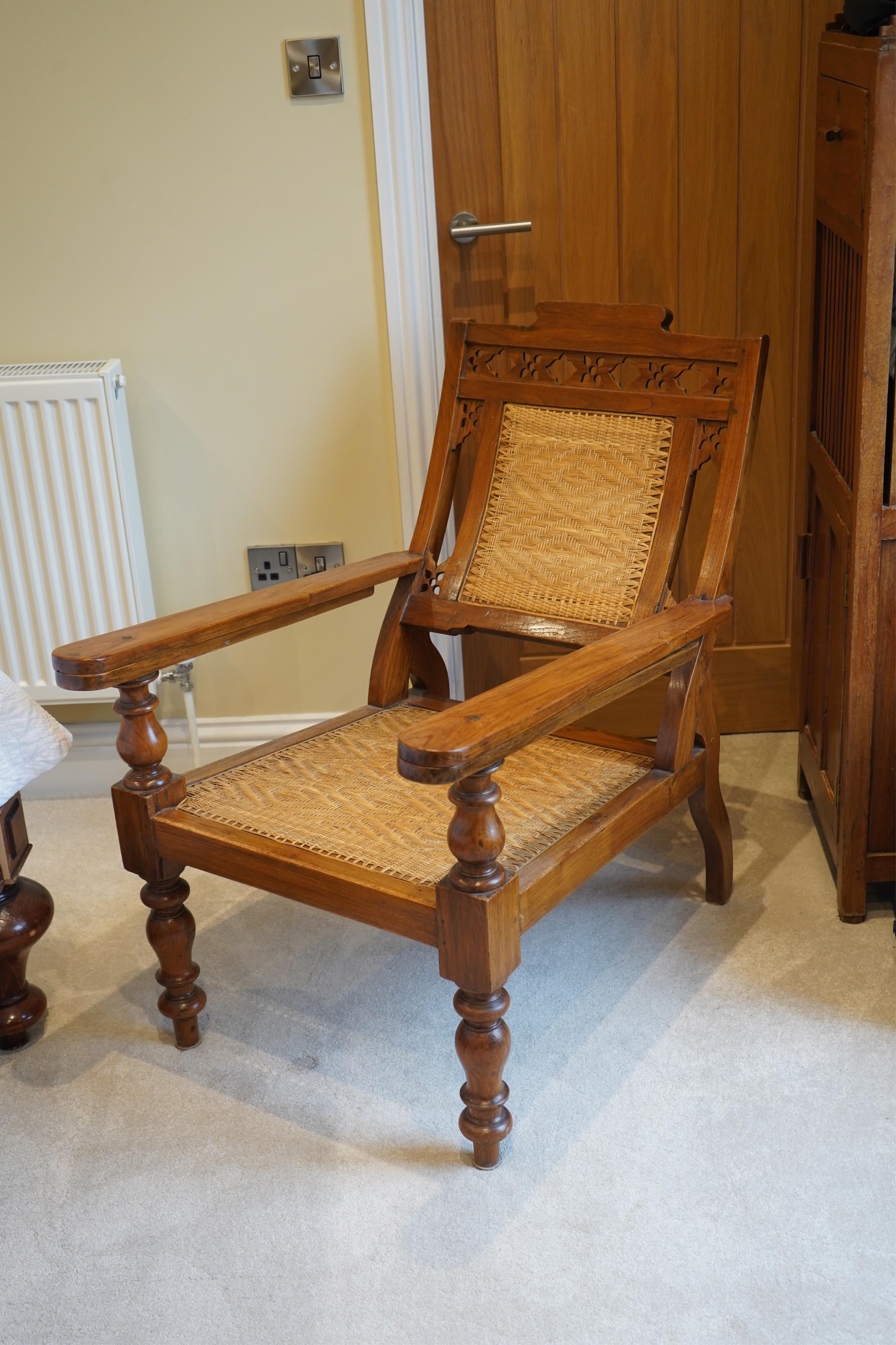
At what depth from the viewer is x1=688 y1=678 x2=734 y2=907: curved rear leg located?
6.31 feet

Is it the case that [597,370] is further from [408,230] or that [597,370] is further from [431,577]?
[408,230]

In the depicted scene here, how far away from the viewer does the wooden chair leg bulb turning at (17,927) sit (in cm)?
180

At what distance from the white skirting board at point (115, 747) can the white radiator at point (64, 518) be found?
159mm

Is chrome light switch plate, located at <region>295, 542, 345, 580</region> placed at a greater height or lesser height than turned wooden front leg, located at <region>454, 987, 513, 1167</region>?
greater

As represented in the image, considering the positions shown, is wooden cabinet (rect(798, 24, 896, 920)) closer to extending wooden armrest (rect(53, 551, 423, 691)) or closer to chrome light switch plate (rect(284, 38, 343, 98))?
extending wooden armrest (rect(53, 551, 423, 691))

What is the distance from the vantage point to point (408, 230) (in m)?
2.32

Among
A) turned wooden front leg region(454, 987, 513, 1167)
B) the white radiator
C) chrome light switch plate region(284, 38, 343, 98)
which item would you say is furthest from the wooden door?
turned wooden front leg region(454, 987, 513, 1167)

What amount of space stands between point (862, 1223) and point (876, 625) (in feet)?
2.76

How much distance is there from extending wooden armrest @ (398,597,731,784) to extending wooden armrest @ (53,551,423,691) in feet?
1.33

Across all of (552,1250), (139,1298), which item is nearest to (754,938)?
(552,1250)

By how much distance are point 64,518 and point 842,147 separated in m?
1.53

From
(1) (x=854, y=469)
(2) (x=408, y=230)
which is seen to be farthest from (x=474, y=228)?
(1) (x=854, y=469)

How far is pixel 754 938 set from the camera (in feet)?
6.59

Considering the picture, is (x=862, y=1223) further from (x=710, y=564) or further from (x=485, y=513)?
(x=485, y=513)
